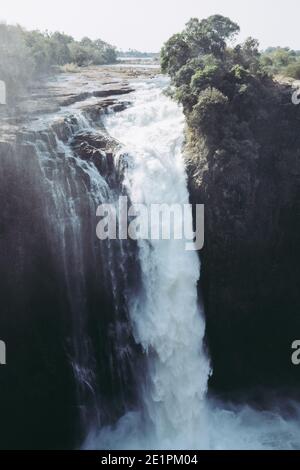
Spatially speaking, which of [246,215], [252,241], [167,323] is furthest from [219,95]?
[167,323]

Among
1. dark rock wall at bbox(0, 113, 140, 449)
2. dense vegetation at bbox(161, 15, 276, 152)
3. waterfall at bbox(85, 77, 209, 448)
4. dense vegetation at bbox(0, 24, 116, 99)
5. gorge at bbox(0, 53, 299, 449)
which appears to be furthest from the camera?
dense vegetation at bbox(0, 24, 116, 99)

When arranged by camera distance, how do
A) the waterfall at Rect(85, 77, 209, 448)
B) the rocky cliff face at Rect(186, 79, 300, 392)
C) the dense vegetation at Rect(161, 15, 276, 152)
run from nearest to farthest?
the waterfall at Rect(85, 77, 209, 448), the rocky cliff face at Rect(186, 79, 300, 392), the dense vegetation at Rect(161, 15, 276, 152)

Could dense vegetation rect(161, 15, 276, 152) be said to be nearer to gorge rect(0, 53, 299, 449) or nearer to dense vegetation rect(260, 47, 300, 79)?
gorge rect(0, 53, 299, 449)

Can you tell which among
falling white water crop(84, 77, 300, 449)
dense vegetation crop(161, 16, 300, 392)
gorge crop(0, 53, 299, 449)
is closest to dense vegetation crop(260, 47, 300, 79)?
dense vegetation crop(161, 16, 300, 392)

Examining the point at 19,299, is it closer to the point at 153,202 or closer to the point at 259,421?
the point at 153,202

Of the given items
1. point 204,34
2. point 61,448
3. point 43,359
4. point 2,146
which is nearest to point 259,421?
point 61,448

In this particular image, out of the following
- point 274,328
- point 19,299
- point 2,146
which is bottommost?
point 274,328
